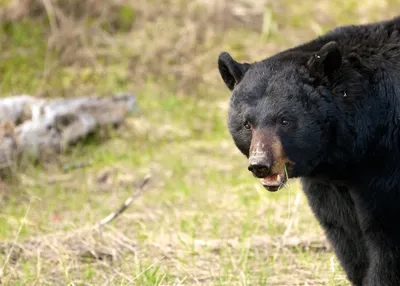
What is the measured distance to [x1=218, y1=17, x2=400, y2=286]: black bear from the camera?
14.4ft

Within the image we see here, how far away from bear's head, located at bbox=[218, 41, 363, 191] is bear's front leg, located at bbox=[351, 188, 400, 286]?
286 mm

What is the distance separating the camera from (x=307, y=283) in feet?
17.6

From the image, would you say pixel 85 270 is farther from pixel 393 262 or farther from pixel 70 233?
pixel 393 262

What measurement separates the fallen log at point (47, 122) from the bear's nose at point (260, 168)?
456 centimetres

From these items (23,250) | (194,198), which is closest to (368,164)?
(23,250)

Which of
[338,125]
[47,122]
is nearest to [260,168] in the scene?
[338,125]

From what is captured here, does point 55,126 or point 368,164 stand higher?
point 368,164

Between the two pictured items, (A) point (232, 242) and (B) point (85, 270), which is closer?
(B) point (85, 270)

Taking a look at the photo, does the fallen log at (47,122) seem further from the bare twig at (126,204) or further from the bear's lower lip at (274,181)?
the bear's lower lip at (274,181)

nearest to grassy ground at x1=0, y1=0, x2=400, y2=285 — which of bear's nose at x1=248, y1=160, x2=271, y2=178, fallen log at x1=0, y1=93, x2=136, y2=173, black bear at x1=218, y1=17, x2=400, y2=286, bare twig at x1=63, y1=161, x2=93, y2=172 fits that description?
bare twig at x1=63, y1=161, x2=93, y2=172

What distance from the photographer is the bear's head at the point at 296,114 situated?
4.36 m

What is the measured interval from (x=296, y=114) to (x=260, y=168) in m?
0.39

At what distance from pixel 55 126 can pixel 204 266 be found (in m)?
3.96

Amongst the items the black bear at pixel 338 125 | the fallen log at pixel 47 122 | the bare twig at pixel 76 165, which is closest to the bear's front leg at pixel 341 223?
the black bear at pixel 338 125
